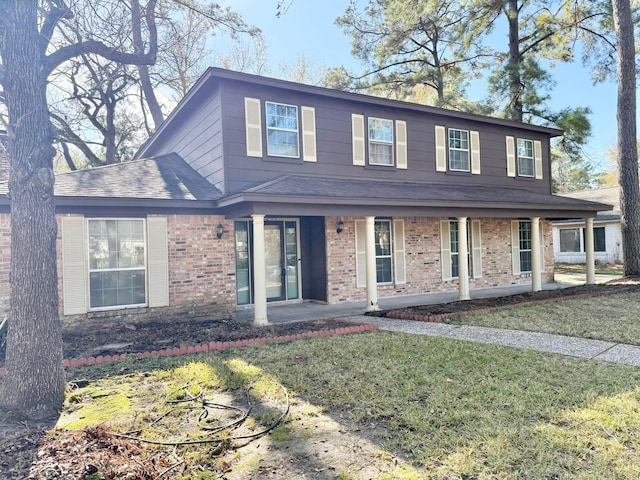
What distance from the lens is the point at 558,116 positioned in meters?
16.8

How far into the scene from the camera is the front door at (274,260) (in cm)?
984

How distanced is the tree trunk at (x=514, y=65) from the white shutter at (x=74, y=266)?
1627cm

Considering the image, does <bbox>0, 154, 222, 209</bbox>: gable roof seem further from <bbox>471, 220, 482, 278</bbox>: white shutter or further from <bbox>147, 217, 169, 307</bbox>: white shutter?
<bbox>471, 220, 482, 278</bbox>: white shutter

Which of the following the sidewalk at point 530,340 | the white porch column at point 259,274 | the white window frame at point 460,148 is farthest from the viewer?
the white window frame at point 460,148

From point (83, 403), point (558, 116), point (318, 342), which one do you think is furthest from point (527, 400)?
point (558, 116)

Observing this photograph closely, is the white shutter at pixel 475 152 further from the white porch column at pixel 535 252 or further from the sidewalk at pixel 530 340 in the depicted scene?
the sidewalk at pixel 530 340

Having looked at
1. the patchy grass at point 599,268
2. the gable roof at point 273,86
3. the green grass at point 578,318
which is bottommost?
the green grass at point 578,318

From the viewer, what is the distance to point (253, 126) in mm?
8883

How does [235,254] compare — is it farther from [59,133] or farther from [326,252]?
[59,133]

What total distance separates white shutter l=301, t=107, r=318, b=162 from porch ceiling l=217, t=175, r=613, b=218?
51 cm

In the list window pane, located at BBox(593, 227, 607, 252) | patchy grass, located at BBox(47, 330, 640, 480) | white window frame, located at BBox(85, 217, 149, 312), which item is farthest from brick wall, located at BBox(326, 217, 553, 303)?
window pane, located at BBox(593, 227, 607, 252)

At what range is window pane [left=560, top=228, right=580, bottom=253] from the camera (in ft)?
70.7

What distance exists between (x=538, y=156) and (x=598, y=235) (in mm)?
9669

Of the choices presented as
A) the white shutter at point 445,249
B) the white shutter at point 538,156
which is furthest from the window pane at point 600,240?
the white shutter at point 445,249
